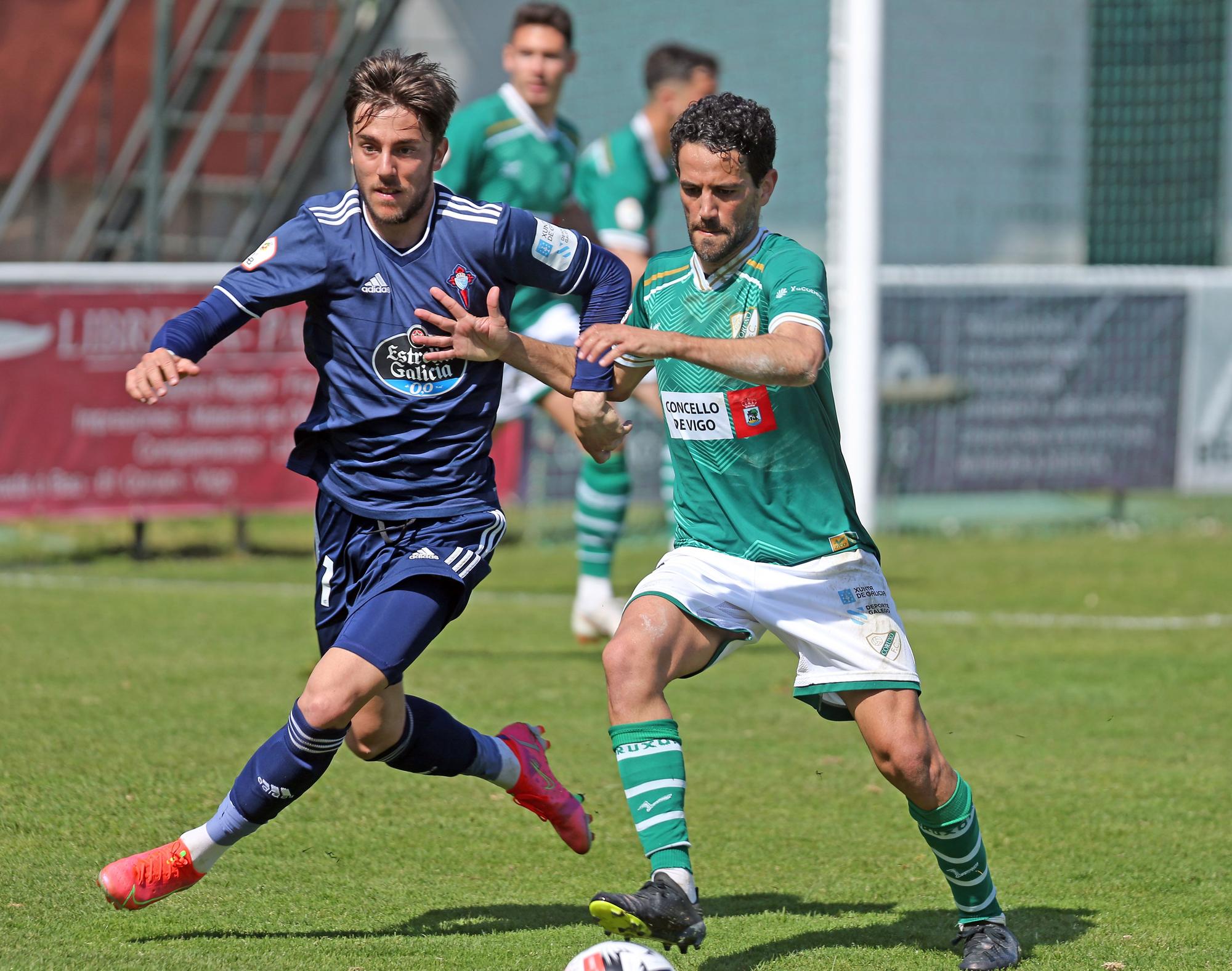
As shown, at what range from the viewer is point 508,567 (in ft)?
36.5

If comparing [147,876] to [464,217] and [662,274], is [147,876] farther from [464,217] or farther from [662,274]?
[662,274]

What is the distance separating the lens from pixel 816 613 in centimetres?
391

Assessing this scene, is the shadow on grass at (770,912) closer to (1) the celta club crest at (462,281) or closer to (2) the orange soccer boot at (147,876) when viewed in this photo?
(2) the orange soccer boot at (147,876)

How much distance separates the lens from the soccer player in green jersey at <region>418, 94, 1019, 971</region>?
3.80 metres

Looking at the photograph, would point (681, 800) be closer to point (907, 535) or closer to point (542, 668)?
point (542, 668)

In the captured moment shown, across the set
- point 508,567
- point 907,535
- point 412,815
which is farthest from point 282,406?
point 412,815

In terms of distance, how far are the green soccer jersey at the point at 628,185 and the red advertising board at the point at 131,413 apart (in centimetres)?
239

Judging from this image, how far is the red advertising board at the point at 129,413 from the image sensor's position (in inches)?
406

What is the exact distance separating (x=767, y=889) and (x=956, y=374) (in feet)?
28.5

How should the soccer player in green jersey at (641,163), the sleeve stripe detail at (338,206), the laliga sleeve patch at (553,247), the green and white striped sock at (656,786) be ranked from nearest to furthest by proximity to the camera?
the green and white striped sock at (656,786)
the sleeve stripe detail at (338,206)
the laliga sleeve patch at (553,247)
the soccer player in green jersey at (641,163)

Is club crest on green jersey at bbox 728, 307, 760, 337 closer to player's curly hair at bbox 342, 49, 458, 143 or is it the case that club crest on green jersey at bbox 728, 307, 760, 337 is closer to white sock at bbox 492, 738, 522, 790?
player's curly hair at bbox 342, 49, 458, 143

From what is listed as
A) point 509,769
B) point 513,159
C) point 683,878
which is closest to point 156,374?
point 509,769

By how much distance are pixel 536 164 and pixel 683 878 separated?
16.5 ft

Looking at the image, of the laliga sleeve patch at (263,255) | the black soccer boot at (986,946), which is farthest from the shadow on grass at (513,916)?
the laliga sleeve patch at (263,255)
